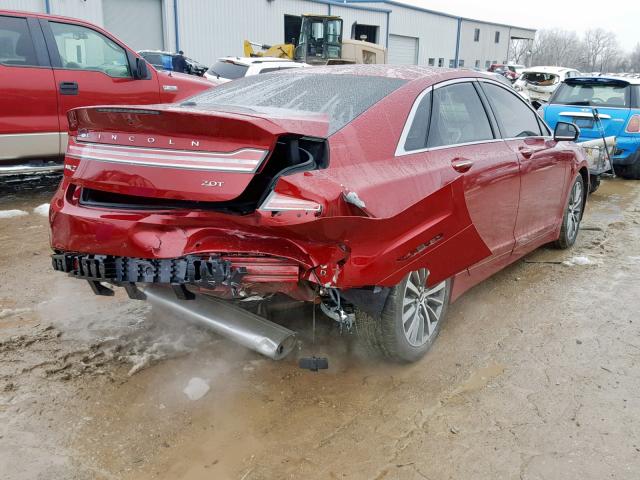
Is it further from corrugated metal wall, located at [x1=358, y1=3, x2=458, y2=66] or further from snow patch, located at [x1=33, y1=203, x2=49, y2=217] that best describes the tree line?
snow patch, located at [x1=33, y1=203, x2=49, y2=217]

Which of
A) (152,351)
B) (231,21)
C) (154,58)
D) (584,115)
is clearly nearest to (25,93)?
(152,351)

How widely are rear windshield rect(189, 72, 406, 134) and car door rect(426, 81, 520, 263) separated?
16.0 inches

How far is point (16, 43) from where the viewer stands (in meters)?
6.30

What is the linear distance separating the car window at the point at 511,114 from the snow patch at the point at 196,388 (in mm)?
2616

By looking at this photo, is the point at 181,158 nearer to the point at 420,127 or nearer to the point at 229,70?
the point at 420,127

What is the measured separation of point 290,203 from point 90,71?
5.30 metres

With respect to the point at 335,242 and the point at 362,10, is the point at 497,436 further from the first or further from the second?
the point at 362,10

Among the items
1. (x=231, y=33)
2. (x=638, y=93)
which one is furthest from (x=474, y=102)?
(x=231, y=33)

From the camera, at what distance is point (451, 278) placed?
3547mm

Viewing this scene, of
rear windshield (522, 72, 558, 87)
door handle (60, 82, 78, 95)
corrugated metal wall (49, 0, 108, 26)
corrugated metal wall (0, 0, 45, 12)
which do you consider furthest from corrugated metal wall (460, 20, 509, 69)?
door handle (60, 82, 78, 95)

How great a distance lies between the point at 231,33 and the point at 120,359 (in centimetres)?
2419

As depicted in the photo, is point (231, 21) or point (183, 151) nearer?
point (183, 151)

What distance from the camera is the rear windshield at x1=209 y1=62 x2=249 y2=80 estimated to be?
36.1 ft

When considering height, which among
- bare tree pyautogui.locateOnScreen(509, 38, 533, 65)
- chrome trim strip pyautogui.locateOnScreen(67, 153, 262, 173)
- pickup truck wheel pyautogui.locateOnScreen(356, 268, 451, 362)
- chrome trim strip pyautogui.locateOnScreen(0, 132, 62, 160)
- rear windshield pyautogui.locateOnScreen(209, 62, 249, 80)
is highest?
bare tree pyautogui.locateOnScreen(509, 38, 533, 65)
